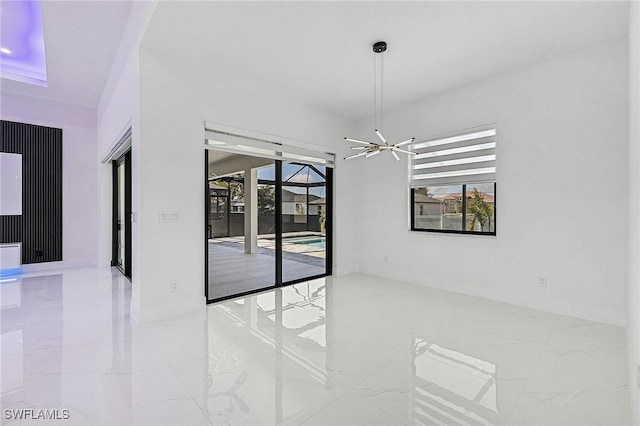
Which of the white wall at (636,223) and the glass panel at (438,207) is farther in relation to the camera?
the glass panel at (438,207)

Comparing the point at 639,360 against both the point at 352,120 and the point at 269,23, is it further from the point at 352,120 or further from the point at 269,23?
the point at 352,120

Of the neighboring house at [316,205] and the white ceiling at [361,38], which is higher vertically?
the white ceiling at [361,38]

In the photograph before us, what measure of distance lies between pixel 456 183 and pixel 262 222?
9.74ft

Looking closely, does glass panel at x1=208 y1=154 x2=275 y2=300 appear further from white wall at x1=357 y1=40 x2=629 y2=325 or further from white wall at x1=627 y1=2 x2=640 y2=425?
white wall at x1=627 y1=2 x2=640 y2=425

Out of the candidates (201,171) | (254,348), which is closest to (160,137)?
(201,171)

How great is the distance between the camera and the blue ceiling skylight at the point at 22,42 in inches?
152

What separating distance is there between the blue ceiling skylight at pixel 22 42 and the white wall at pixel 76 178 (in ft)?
2.67

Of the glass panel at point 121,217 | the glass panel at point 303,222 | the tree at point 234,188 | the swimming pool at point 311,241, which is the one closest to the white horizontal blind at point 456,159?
the glass panel at point 303,222

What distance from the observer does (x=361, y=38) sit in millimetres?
3236

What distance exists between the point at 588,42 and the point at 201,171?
454 centimetres

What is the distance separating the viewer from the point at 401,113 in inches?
208

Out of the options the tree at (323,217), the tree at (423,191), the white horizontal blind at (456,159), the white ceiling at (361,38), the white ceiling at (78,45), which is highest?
the white ceiling at (78,45)

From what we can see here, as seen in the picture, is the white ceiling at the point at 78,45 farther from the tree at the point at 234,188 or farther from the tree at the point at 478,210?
the tree at the point at 478,210

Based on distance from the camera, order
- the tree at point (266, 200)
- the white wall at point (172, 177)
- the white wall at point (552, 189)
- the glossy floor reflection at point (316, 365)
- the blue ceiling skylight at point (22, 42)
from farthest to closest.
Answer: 1. the tree at point (266, 200)
2. the blue ceiling skylight at point (22, 42)
3. the white wall at point (172, 177)
4. the white wall at point (552, 189)
5. the glossy floor reflection at point (316, 365)
